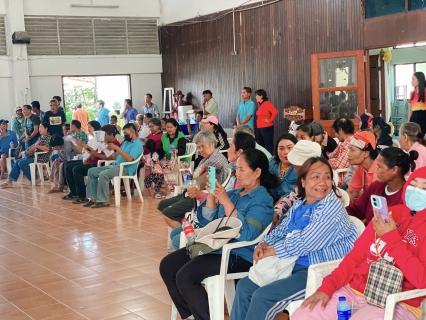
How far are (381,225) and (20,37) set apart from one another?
12253mm

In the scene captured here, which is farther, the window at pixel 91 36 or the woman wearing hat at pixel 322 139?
the window at pixel 91 36

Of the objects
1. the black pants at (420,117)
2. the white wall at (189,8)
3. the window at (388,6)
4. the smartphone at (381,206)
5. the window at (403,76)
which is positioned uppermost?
the white wall at (189,8)

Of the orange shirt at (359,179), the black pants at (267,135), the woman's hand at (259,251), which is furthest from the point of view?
the black pants at (267,135)

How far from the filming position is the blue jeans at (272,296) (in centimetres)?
283

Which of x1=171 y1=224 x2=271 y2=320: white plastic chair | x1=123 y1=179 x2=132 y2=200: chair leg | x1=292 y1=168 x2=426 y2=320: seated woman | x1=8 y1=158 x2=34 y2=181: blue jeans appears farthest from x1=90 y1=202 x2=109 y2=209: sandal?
x1=292 y1=168 x2=426 y2=320: seated woman

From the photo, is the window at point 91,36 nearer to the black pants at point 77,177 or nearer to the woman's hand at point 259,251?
the black pants at point 77,177

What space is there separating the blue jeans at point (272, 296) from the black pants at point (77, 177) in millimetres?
5850

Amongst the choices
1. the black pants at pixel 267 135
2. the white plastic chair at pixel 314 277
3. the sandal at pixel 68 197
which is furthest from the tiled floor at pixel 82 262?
the black pants at pixel 267 135

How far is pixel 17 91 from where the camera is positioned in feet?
45.3

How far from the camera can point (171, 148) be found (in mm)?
8250

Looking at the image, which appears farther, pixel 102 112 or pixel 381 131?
pixel 102 112

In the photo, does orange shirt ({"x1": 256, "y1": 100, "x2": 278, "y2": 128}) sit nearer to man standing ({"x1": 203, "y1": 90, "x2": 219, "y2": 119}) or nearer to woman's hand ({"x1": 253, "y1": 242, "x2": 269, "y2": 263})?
man standing ({"x1": 203, "y1": 90, "x2": 219, "y2": 119})

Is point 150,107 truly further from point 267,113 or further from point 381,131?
point 381,131

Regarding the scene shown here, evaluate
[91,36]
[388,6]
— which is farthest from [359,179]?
[91,36]
